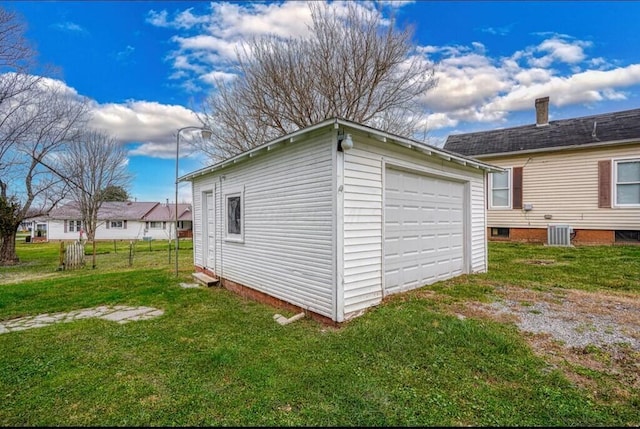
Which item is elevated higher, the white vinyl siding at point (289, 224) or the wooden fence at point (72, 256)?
the white vinyl siding at point (289, 224)

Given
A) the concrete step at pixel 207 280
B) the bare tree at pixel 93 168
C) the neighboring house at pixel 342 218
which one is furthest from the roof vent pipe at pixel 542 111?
the bare tree at pixel 93 168

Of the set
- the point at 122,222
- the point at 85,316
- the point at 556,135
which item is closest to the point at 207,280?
the point at 85,316

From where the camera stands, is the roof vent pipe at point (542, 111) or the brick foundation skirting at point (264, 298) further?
the roof vent pipe at point (542, 111)

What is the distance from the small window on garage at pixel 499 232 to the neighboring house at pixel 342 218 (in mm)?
6306

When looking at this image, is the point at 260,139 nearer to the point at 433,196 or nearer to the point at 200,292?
the point at 200,292

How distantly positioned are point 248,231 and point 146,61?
858 cm

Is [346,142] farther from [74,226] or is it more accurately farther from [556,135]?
[74,226]

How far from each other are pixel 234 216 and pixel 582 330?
5.90 meters

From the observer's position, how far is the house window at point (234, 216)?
6407 mm

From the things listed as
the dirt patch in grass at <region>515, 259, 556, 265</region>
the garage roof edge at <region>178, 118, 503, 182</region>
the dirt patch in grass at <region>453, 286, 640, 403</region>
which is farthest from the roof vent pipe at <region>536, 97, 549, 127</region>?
the dirt patch in grass at <region>453, 286, 640, 403</region>

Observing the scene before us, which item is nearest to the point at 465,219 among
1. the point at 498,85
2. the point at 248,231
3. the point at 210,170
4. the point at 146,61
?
the point at 248,231

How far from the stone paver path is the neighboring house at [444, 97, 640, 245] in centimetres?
1034

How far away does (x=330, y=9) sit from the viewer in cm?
1127

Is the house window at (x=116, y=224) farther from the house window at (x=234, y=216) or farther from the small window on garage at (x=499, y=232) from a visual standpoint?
the small window on garage at (x=499, y=232)
